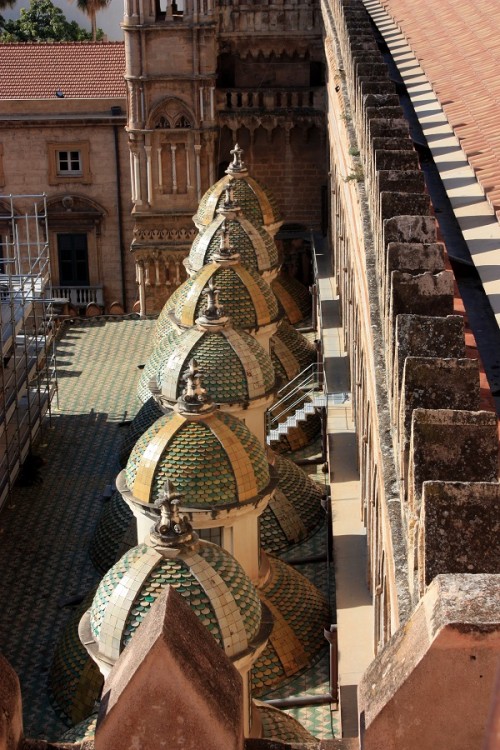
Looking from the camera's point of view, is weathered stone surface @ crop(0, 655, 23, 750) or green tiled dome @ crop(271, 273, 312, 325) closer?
weathered stone surface @ crop(0, 655, 23, 750)

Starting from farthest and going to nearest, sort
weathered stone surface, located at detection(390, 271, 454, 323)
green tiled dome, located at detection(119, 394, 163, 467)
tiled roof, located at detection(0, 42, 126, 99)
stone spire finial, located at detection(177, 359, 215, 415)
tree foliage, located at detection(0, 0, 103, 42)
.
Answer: tree foliage, located at detection(0, 0, 103, 42), tiled roof, located at detection(0, 42, 126, 99), green tiled dome, located at detection(119, 394, 163, 467), stone spire finial, located at detection(177, 359, 215, 415), weathered stone surface, located at detection(390, 271, 454, 323)

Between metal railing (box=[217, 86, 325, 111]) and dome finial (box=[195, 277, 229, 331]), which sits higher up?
metal railing (box=[217, 86, 325, 111])

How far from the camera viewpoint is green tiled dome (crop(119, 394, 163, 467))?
898 inches

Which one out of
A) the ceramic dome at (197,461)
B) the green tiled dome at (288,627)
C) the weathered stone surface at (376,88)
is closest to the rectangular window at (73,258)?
the weathered stone surface at (376,88)

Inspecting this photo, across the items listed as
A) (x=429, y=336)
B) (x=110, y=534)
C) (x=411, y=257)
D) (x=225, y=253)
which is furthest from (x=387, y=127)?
(x=110, y=534)

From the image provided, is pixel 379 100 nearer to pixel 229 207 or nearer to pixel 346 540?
pixel 346 540

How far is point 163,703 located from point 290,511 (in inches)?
583

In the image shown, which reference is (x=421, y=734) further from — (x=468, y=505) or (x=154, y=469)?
(x=154, y=469)

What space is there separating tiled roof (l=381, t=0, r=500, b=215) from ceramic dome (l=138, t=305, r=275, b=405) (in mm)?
3652

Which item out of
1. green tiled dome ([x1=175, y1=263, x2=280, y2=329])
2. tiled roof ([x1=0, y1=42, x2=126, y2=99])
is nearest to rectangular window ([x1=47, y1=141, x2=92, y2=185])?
tiled roof ([x1=0, y1=42, x2=126, y2=99])

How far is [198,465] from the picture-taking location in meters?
14.3

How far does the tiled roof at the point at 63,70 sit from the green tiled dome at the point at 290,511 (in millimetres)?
20128

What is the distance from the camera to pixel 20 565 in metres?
21.1

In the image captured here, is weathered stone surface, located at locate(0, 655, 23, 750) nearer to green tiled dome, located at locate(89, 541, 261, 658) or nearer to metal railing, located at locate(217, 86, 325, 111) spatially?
green tiled dome, located at locate(89, 541, 261, 658)
